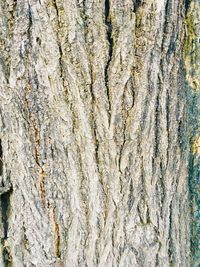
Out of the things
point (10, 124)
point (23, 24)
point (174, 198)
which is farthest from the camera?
point (174, 198)

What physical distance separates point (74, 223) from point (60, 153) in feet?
0.91

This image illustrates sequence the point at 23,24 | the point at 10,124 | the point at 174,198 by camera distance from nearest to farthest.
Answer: the point at 23,24
the point at 10,124
the point at 174,198

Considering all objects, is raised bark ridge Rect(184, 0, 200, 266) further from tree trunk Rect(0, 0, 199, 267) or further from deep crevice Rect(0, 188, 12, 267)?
deep crevice Rect(0, 188, 12, 267)

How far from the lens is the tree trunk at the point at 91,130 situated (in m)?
1.63

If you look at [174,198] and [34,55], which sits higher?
[34,55]

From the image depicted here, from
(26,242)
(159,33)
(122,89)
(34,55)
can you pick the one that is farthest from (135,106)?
(26,242)

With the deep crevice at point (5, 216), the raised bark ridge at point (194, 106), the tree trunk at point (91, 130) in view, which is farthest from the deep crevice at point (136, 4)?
the deep crevice at point (5, 216)

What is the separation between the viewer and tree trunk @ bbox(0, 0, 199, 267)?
163 centimetres

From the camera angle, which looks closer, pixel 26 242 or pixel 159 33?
pixel 159 33

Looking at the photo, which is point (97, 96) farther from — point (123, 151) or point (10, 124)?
point (10, 124)

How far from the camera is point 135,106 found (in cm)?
169

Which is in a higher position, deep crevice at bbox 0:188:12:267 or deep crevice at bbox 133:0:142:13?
deep crevice at bbox 133:0:142:13

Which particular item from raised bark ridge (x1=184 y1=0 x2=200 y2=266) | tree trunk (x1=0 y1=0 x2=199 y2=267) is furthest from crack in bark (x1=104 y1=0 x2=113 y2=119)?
raised bark ridge (x1=184 y1=0 x2=200 y2=266)

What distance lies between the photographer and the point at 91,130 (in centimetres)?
169
